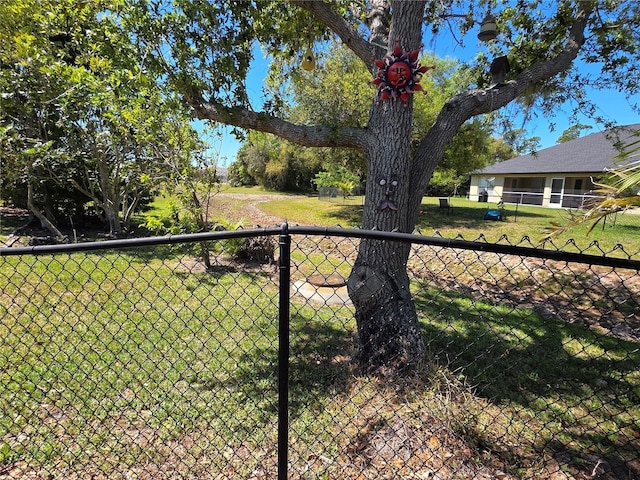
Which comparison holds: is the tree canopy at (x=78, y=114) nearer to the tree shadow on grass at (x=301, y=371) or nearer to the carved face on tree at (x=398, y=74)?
the carved face on tree at (x=398, y=74)

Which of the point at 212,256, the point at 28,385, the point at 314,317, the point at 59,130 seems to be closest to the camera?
the point at 28,385

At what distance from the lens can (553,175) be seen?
2217 cm

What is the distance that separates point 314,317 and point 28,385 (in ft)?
9.16

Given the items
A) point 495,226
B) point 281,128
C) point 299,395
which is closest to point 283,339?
point 299,395

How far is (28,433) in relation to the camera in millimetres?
2371

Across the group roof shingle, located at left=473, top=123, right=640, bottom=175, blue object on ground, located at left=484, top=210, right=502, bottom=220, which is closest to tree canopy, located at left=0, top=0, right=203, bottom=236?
blue object on ground, located at left=484, top=210, right=502, bottom=220

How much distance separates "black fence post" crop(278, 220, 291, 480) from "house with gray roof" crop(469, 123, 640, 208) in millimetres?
20144

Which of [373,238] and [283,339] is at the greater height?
[373,238]

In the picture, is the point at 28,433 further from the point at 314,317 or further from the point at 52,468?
the point at 314,317

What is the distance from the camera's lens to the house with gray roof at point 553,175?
20216mm

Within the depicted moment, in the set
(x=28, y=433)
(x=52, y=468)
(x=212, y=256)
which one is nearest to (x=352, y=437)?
(x=52, y=468)

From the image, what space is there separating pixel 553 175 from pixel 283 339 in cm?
2552

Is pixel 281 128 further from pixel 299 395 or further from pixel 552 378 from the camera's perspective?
pixel 552 378

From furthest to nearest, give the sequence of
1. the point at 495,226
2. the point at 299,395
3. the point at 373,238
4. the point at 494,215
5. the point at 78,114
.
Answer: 1. the point at 494,215
2. the point at 495,226
3. the point at 78,114
4. the point at 299,395
5. the point at 373,238
